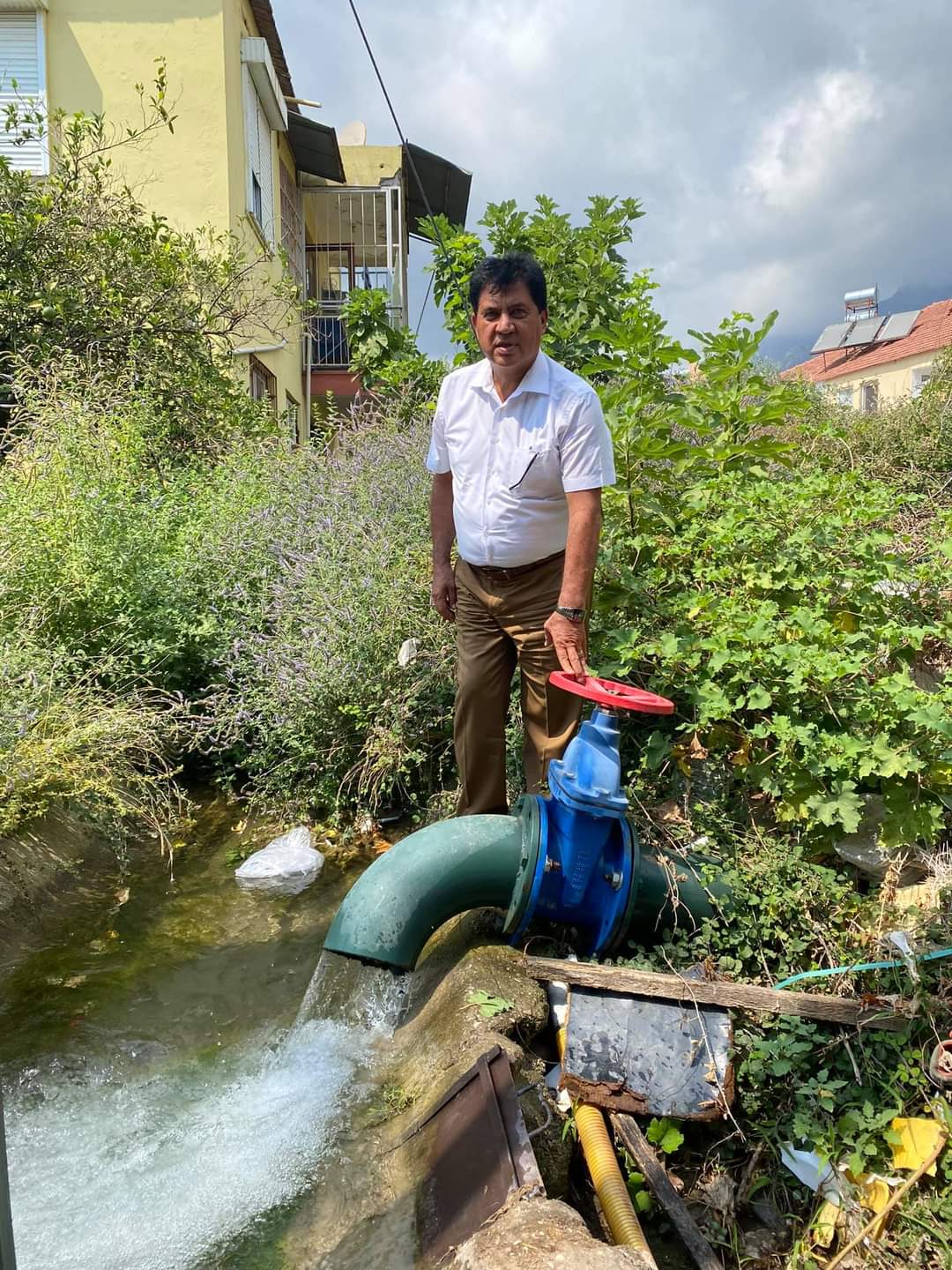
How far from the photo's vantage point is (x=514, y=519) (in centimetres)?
286

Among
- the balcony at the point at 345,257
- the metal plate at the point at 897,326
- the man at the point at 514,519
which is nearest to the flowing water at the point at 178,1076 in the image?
the man at the point at 514,519

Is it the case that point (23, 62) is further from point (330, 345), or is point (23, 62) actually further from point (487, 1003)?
point (487, 1003)

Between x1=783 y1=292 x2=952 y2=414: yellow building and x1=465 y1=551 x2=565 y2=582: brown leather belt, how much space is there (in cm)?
2271

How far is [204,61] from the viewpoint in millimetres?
9297

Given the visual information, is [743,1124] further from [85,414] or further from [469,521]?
[85,414]

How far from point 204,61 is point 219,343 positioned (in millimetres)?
3671

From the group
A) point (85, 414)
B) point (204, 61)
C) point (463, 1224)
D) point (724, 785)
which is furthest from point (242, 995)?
point (204, 61)

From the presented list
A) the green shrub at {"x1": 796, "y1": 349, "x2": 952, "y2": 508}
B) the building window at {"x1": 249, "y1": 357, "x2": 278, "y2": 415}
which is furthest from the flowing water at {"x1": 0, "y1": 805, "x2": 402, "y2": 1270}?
the building window at {"x1": 249, "y1": 357, "x2": 278, "y2": 415}

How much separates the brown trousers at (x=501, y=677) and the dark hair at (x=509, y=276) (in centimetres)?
87

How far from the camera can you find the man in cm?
270

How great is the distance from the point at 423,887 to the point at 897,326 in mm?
30939

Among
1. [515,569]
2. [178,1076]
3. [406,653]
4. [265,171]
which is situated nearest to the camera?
[178,1076]

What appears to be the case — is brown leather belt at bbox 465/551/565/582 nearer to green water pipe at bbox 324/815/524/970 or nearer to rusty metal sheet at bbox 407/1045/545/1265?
green water pipe at bbox 324/815/524/970

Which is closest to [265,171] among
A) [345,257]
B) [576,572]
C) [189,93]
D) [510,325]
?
[189,93]
